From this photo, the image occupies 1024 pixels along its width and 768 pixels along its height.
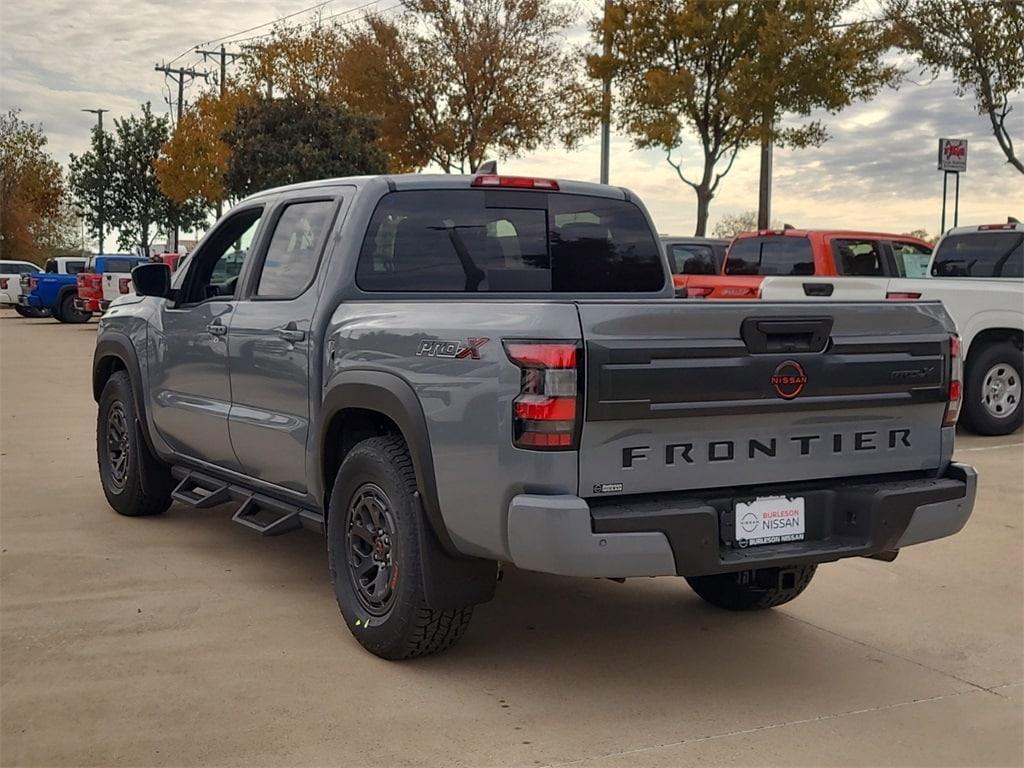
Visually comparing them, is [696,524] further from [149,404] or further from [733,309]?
[149,404]

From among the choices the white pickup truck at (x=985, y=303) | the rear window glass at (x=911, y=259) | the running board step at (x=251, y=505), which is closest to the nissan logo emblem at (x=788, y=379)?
the running board step at (x=251, y=505)

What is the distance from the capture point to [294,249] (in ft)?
19.4

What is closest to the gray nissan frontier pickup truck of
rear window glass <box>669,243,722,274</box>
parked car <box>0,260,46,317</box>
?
rear window glass <box>669,243,722,274</box>

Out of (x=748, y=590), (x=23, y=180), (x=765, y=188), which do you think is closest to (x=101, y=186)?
(x=23, y=180)

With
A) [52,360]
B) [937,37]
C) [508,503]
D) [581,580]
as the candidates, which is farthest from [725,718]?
[937,37]

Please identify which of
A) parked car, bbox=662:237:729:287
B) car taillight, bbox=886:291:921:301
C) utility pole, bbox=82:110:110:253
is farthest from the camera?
utility pole, bbox=82:110:110:253

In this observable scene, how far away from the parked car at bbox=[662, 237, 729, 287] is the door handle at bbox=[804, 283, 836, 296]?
453 centimetres

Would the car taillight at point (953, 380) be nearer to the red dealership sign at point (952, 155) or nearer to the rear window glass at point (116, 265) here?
the red dealership sign at point (952, 155)

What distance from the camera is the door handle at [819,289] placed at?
38.7 feet

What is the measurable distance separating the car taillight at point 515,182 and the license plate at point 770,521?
81.9 inches

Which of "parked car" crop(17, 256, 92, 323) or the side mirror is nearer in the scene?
the side mirror

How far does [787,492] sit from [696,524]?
0.50m

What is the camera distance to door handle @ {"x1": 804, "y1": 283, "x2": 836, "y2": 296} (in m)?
11.8

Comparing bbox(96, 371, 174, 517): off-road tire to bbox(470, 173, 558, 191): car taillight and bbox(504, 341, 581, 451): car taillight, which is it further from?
bbox(504, 341, 581, 451): car taillight
